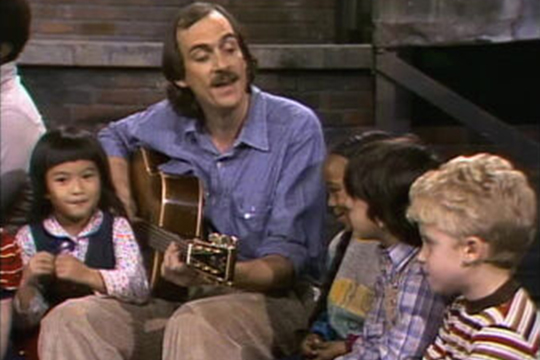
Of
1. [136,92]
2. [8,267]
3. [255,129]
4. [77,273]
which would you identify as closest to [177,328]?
[77,273]

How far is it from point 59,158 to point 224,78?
0.48 metres

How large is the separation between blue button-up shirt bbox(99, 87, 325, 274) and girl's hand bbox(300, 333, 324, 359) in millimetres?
219

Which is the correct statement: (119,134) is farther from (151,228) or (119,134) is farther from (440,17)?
(440,17)

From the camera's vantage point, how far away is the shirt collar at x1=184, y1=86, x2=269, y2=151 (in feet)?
11.4

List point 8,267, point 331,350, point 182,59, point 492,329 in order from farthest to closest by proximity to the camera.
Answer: point 182,59 → point 331,350 → point 8,267 → point 492,329

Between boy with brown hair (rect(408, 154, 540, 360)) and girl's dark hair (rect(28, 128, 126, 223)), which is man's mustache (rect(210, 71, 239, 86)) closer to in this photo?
girl's dark hair (rect(28, 128, 126, 223))

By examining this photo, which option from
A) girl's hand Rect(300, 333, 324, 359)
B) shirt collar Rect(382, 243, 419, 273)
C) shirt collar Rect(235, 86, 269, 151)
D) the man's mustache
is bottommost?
girl's hand Rect(300, 333, 324, 359)

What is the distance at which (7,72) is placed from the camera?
10.5 ft

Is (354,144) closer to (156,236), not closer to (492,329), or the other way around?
(156,236)

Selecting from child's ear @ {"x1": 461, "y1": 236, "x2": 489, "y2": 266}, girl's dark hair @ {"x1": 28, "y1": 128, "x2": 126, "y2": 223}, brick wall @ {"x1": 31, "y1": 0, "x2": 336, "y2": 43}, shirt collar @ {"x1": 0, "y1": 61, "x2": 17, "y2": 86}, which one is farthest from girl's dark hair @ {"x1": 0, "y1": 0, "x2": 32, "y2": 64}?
brick wall @ {"x1": 31, "y1": 0, "x2": 336, "y2": 43}

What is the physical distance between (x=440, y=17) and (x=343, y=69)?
2.75 feet

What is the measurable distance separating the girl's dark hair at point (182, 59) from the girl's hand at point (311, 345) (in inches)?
28.3

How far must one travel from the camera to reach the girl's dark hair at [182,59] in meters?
3.52

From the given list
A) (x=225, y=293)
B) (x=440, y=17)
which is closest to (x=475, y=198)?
(x=225, y=293)
